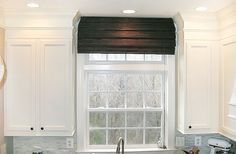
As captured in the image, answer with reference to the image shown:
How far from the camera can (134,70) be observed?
347 cm

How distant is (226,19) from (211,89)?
0.77m

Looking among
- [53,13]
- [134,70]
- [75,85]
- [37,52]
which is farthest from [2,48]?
[134,70]

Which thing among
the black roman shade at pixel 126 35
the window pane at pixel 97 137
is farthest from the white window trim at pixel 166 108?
the black roman shade at pixel 126 35

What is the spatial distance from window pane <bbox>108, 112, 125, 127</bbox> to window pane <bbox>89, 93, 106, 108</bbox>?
165mm

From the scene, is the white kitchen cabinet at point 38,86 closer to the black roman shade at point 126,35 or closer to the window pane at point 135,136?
the black roman shade at point 126,35

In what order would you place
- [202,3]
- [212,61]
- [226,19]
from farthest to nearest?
[212,61], [226,19], [202,3]

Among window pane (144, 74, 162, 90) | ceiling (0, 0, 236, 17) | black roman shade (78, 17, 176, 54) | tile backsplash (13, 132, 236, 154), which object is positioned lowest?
tile backsplash (13, 132, 236, 154)

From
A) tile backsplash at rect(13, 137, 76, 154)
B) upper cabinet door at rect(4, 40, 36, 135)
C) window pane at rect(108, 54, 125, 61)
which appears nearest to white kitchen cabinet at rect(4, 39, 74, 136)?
upper cabinet door at rect(4, 40, 36, 135)

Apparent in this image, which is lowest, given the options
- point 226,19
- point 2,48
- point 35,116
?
point 35,116

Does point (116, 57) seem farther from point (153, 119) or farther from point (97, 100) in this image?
point (153, 119)

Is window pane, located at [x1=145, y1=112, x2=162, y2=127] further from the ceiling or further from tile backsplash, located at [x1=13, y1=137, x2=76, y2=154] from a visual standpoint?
the ceiling

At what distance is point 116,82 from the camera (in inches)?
138

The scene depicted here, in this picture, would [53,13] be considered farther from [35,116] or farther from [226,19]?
[226,19]

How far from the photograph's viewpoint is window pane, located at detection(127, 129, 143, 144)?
352 cm
